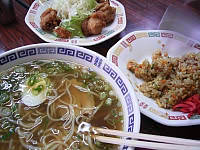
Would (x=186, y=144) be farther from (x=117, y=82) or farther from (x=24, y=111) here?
(x=24, y=111)

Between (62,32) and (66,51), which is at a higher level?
(66,51)

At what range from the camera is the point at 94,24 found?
2146 mm

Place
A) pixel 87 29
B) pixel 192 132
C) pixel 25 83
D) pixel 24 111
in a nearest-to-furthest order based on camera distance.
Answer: pixel 24 111 → pixel 25 83 → pixel 192 132 → pixel 87 29

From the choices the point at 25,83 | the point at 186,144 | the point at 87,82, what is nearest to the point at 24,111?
the point at 25,83

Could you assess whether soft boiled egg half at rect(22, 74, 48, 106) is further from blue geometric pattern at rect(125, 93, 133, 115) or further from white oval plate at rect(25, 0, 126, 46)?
white oval plate at rect(25, 0, 126, 46)

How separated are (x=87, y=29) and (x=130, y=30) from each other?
Result: 41cm

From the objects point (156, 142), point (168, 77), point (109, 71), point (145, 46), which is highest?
point (109, 71)

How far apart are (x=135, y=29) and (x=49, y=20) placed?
0.82 metres

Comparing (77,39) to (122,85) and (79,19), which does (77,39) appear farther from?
(122,85)

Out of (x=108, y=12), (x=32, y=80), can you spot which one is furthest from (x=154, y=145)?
(x=108, y=12)

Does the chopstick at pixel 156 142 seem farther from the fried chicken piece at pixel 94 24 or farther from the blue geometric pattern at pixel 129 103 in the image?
the fried chicken piece at pixel 94 24

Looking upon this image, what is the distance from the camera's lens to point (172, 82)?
1776 millimetres

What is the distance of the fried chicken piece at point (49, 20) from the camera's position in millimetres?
2178

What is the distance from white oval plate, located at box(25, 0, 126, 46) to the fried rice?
0.37 m
